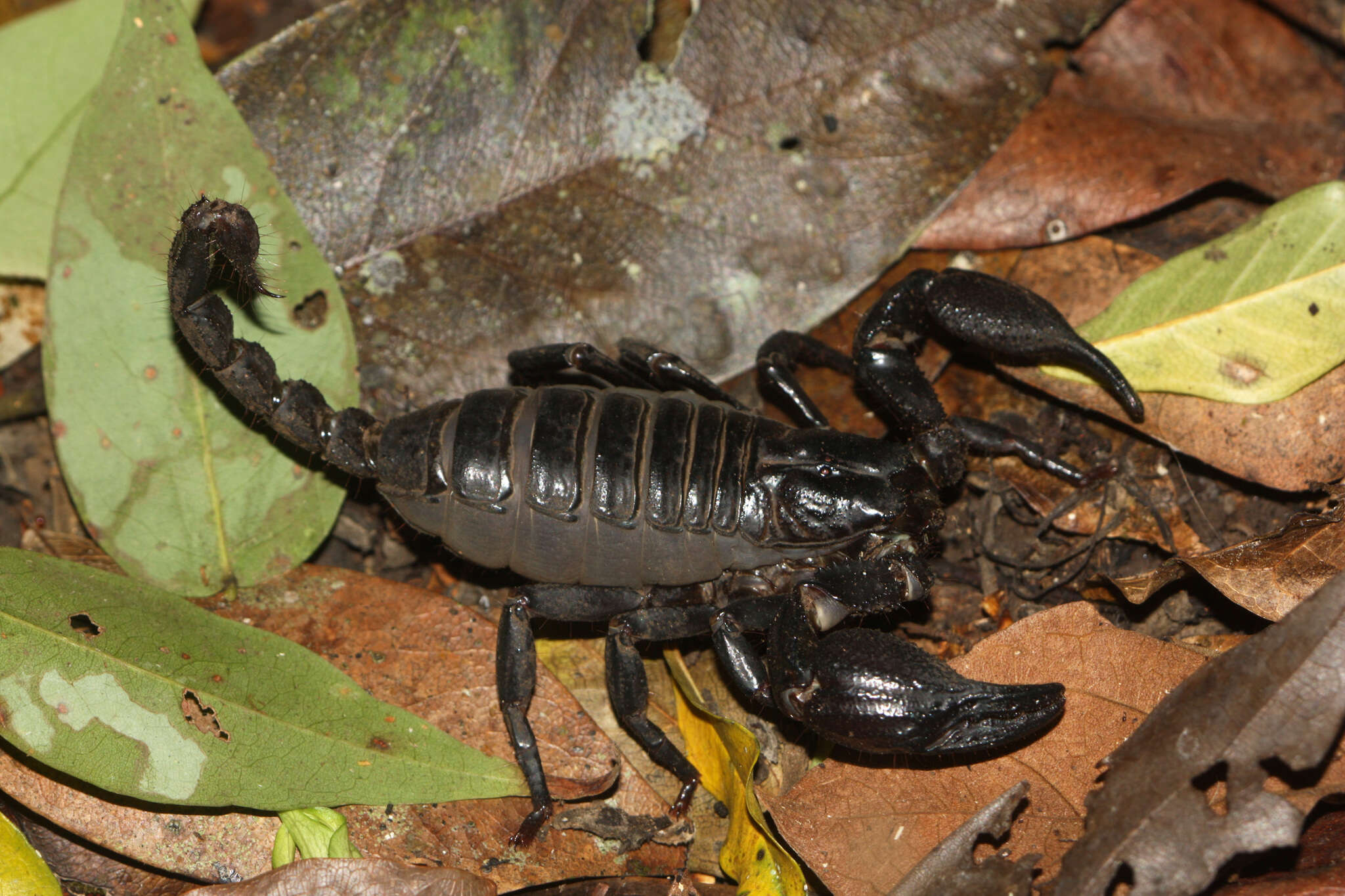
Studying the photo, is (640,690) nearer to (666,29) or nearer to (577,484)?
(577,484)

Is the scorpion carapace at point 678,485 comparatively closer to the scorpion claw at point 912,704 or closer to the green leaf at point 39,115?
the scorpion claw at point 912,704

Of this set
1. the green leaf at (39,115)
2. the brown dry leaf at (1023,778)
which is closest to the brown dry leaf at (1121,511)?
the brown dry leaf at (1023,778)

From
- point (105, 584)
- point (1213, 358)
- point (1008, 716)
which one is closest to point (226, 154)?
point (105, 584)

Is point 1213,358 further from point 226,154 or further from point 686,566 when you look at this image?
point 226,154

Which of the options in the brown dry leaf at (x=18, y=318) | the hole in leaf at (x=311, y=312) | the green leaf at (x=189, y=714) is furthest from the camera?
the brown dry leaf at (x=18, y=318)

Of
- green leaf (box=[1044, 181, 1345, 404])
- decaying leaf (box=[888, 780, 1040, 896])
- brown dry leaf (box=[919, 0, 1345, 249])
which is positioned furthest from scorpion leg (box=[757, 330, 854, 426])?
decaying leaf (box=[888, 780, 1040, 896])

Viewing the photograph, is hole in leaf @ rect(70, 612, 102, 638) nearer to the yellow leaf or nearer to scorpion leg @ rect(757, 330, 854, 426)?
the yellow leaf
